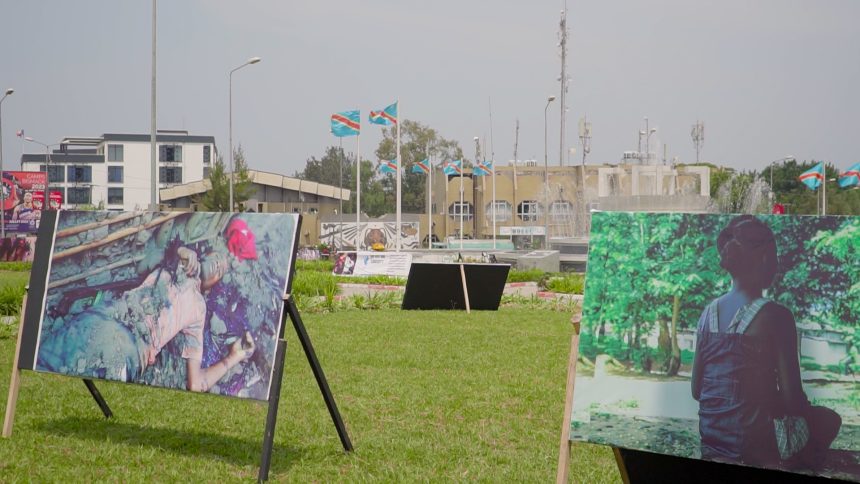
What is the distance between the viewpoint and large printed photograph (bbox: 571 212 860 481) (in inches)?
189

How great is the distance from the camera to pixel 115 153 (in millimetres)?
98375

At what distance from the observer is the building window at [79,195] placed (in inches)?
3804

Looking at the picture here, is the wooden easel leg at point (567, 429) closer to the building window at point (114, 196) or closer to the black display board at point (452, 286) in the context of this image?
the black display board at point (452, 286)

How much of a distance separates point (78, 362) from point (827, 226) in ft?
18.5

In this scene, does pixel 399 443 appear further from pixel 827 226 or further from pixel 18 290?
pixel 18 290

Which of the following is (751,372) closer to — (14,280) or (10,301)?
(10,301)

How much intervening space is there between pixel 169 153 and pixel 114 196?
666 centimetres

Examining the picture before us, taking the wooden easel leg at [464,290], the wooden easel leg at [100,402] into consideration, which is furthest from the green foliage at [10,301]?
the wooden easel leg at [100,402]

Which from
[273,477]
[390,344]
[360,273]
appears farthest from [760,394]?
[360,273]

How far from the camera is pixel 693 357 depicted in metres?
5.12

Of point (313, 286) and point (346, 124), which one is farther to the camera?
point (346, 124)

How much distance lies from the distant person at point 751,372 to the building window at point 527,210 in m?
86.4

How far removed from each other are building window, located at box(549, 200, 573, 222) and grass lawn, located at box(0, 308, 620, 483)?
75.9 metres

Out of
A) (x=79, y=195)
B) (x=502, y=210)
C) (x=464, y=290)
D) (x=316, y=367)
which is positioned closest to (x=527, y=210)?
(x=502, y=210)
